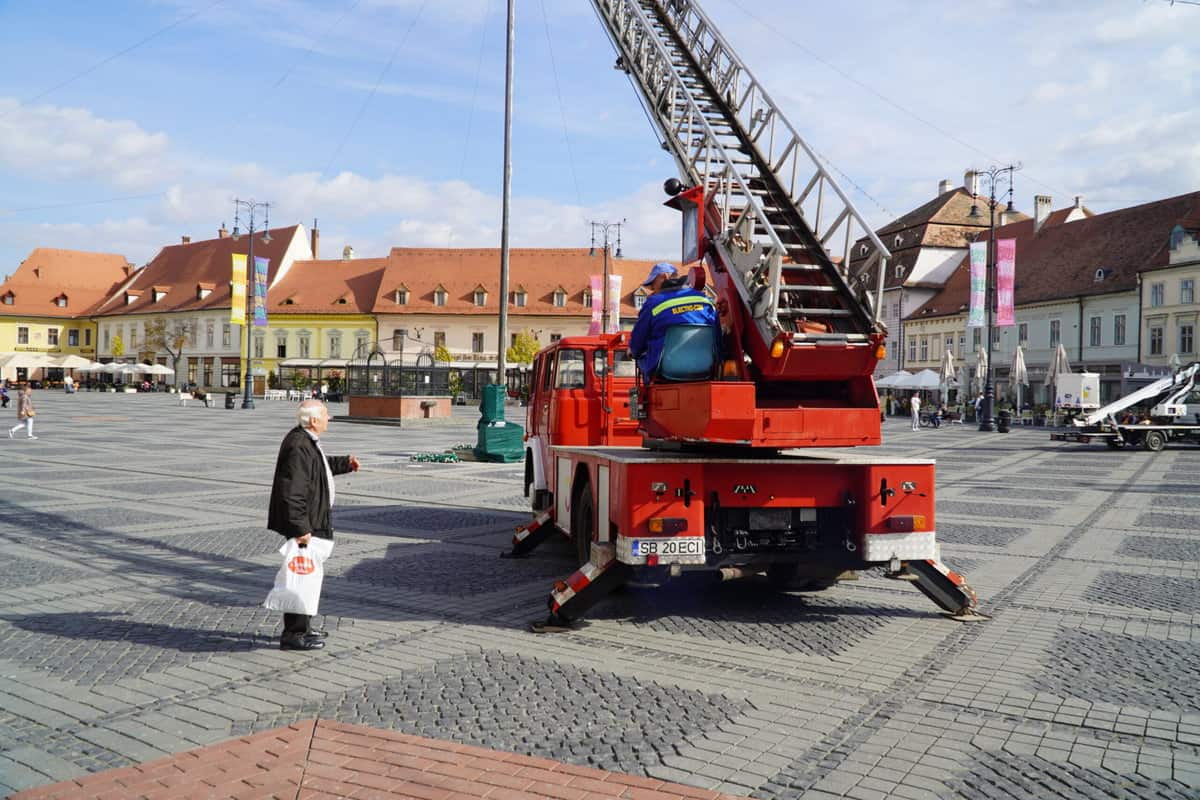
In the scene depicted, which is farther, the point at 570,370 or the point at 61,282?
the point at 61,282

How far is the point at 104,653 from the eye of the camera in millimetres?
6223

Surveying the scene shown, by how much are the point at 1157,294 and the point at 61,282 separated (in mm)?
96965

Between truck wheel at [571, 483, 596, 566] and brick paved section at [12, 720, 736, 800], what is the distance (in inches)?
141

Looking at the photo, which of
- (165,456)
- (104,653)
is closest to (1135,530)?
(104,653)

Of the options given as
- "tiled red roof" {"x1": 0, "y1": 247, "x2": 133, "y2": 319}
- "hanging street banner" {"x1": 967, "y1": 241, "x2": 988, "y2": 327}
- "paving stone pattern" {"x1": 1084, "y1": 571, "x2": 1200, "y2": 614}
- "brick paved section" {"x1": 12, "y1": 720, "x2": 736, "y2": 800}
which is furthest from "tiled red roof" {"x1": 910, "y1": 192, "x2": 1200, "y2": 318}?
"tiled red roof" {"x1": 0, "y1": 247, "x2": 133, "y2": 319}

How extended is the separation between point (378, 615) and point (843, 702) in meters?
3.60

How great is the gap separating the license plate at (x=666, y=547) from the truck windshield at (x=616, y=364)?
376cm

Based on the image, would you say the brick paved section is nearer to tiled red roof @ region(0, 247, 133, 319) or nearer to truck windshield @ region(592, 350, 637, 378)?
truck windshield @ region(592, 350, 637, 378)

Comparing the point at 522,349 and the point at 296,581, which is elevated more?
the point at 522,349

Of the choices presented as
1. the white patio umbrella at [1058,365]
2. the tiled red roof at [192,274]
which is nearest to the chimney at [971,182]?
the white patio umbrella at [1058,365]

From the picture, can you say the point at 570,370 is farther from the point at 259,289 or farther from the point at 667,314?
the point at 259,289

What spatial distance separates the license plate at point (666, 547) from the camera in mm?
6676

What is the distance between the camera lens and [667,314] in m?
7.20

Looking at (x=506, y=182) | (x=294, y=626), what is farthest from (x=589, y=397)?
(x=506, y=182)
